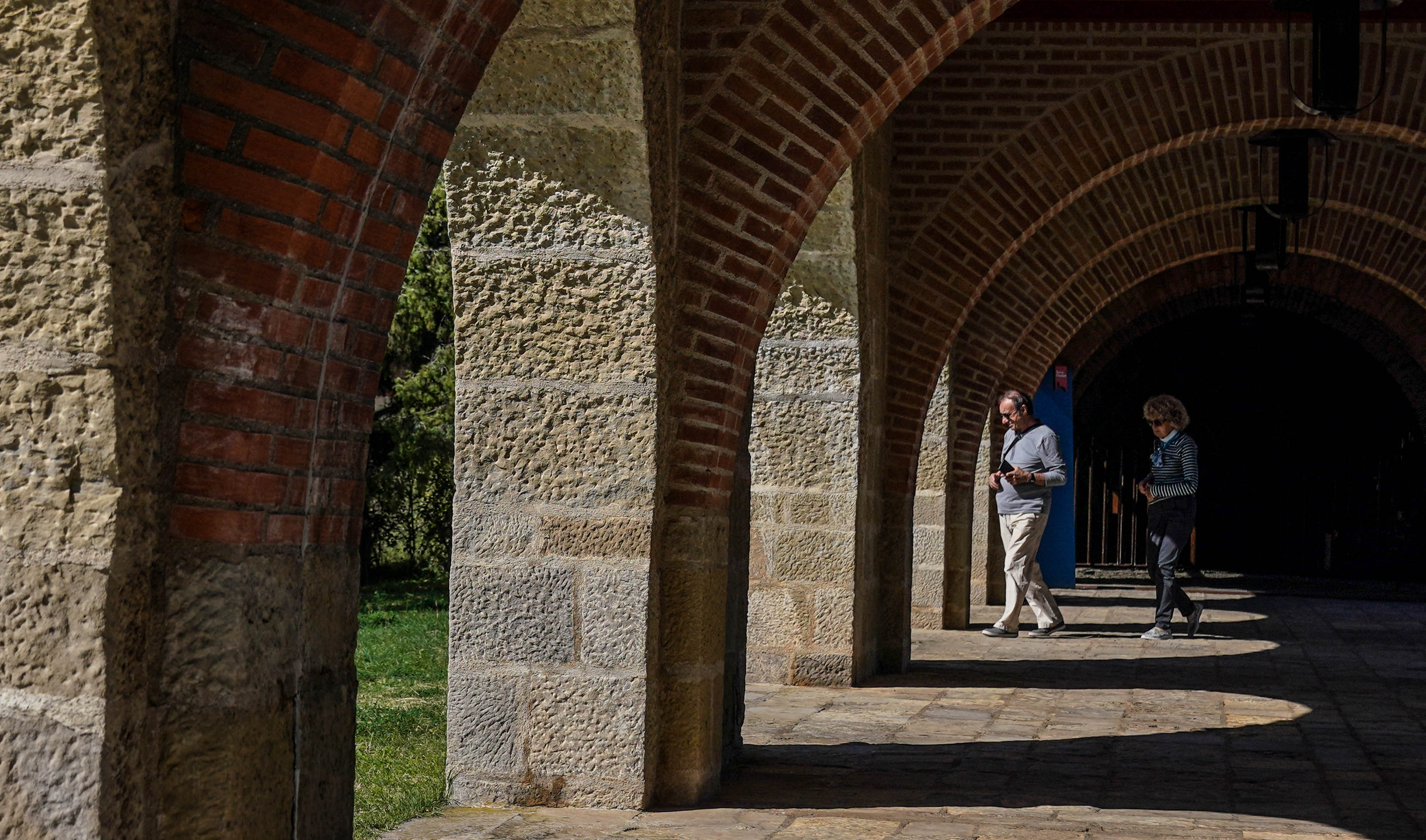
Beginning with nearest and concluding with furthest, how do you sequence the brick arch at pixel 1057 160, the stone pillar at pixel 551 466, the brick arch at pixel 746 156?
the stone pillar at pixel 551 466 → the brick arch at pixel 746 156 → the brick arch at pixel 1057 160

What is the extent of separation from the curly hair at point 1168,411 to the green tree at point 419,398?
7206 mm

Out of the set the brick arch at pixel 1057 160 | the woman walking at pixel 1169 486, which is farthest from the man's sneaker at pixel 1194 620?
the brick arch at pixel 1057 160

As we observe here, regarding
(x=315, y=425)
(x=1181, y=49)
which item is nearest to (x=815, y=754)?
(x=315, y=425)

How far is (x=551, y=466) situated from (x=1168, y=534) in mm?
5587

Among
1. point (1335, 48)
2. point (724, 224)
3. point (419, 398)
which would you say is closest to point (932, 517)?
point (1335, 48)

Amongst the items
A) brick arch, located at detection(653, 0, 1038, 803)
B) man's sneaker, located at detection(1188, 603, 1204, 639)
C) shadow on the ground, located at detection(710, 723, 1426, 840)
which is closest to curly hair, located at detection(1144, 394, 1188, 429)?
man's sneaker, located at detection(1188, 603, 1204, 639)

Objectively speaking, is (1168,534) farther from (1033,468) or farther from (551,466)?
(551,466)

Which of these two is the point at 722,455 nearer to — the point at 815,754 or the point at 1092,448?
the point at 815,754

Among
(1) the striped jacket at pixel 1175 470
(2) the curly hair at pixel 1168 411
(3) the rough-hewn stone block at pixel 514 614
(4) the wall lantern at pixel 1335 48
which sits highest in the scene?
(4) the wall lantern at pixel 1335 48

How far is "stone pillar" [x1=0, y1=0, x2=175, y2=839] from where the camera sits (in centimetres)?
223

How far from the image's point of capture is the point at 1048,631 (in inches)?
400

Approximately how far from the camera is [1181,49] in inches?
340

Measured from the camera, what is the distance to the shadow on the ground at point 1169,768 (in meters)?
4.70

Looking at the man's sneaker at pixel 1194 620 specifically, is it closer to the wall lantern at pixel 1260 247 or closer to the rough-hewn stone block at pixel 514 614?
the wall lantern at pixel 1260 247
